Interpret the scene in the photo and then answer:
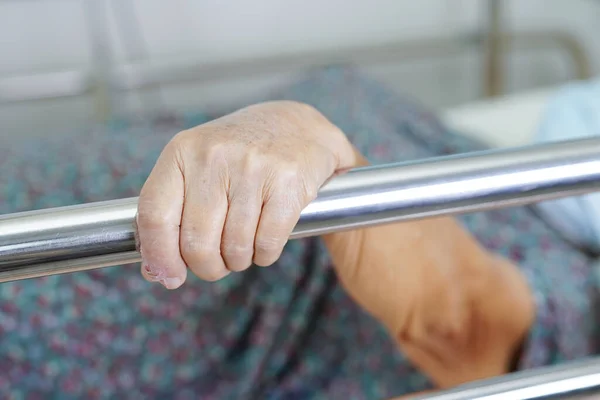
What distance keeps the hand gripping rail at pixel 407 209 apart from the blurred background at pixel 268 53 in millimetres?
890

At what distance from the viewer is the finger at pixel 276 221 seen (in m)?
0.38

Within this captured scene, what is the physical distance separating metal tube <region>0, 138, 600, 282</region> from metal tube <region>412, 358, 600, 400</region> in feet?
0.40

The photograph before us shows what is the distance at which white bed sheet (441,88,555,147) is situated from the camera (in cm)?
123

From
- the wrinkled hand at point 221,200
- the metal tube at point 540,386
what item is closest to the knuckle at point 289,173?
the wrinkled hand at point 221,200

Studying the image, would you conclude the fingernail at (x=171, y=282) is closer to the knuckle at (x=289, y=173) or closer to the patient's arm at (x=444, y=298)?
the knuckle at (x=289, y=173)

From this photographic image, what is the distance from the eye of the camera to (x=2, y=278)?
13.6 inches

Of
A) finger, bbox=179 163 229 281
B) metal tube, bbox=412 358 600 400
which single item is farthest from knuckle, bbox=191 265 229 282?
metal tube, bbox=412 358 600 400

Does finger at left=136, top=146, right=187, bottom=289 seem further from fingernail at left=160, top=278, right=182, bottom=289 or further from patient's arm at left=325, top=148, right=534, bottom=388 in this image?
patient's arm at left=325, top=148, right=534, bottom=388

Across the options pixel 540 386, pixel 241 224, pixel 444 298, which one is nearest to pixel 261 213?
pixel 241 224

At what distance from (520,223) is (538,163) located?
0.63 metres

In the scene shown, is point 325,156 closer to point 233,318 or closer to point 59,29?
point 233,318

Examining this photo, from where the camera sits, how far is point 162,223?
36 cm

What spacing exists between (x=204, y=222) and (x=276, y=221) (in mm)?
45

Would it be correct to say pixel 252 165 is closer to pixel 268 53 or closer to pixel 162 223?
pixel 162 223
